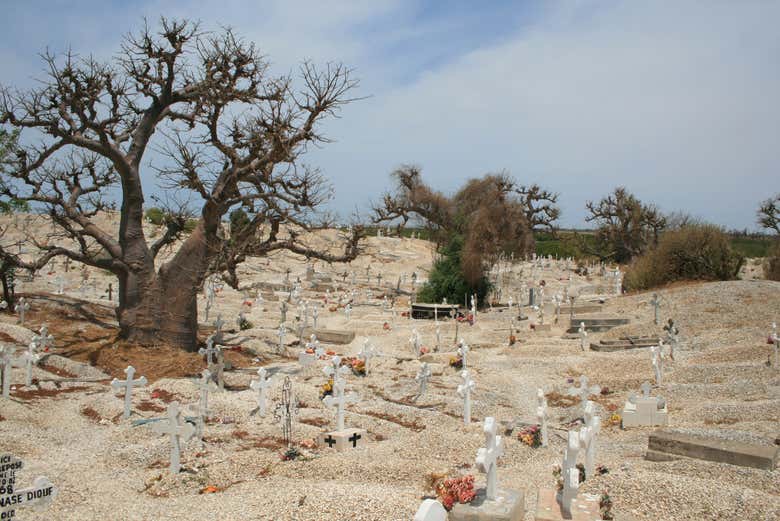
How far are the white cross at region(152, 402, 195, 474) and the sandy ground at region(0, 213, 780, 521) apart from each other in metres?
0.19

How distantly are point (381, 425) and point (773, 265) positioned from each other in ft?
93.1

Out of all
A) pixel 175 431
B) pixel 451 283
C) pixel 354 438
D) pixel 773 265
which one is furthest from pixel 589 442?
pixel 773 265

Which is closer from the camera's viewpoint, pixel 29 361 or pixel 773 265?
pixel 29 361

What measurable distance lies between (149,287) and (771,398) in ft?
45.1

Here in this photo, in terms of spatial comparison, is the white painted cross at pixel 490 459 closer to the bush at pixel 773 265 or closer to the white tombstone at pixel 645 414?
the white tombstone at pixel 645 414

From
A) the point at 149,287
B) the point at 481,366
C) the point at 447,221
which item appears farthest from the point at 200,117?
the point at 447,221

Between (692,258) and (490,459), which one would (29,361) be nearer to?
(490,459)

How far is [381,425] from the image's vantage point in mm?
11109

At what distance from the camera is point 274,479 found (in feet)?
26.0

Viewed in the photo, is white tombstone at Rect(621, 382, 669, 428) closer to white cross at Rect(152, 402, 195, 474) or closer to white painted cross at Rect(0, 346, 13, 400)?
white cross at Rect(152, 402, 195, 474)

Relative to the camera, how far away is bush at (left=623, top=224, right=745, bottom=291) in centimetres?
2895

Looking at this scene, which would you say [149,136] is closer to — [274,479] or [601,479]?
[274,479]

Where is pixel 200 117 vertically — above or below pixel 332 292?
above

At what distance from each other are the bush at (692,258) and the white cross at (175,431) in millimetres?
25996
